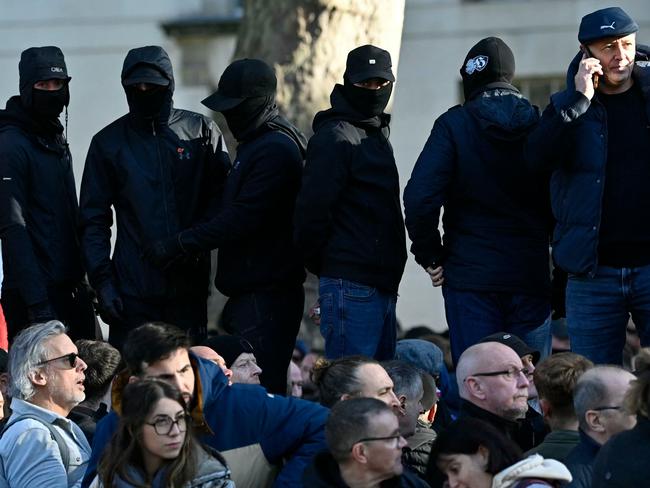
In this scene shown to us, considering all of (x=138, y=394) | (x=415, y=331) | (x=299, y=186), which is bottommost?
(x=415, y=331)

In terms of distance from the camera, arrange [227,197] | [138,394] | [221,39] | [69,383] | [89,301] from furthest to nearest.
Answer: [221,39], [89,301], [227,197], [69,383], [138,394]

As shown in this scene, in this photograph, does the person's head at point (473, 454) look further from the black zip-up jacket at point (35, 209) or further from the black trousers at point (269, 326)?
the black zip-up jacket at point (35, 209)

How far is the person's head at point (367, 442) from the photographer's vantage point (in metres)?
6.40

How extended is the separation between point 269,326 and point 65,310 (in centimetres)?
130

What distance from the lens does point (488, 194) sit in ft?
27.3

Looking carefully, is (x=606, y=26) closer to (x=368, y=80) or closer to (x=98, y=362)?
(x=368, y=80)

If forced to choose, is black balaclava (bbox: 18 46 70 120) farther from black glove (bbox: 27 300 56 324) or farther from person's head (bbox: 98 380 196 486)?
person's head (bbox: 98 380 196 486)

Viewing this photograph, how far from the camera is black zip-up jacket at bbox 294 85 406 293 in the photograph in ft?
27.7

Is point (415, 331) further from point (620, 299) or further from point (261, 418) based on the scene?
point (261, 418)

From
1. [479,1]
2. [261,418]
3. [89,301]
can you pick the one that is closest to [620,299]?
[261,418]

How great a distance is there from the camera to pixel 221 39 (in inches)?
852

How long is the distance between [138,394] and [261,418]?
0.63 metres

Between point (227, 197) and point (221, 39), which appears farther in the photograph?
point (221, 39)

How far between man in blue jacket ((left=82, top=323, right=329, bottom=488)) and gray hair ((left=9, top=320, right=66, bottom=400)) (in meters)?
0.76
